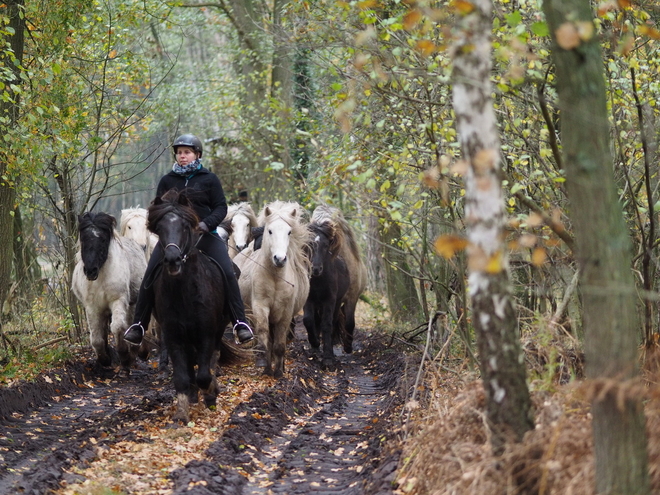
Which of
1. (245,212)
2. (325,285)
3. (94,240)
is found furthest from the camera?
(245,212)

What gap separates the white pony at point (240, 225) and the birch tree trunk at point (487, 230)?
10016mm

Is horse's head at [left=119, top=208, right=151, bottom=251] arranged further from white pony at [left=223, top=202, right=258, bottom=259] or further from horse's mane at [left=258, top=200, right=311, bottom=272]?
horse's mane at [left=258, top=200, right=311, bottom=272]

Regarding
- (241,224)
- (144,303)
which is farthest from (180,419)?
(241,224)

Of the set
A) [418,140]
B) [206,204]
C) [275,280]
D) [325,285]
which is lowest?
[325,285]

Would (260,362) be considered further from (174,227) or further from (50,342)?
(174,227)

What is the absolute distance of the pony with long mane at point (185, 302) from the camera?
8.53 meters

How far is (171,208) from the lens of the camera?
28.2 ft

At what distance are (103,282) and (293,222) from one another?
2.95 meters

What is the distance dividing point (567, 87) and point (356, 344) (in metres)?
13.4

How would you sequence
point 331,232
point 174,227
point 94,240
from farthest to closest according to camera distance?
point 331,232 < point 94,240 < point 174,227

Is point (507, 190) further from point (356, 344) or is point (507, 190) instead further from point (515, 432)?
point (356, 344)

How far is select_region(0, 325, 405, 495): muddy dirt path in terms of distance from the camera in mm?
6355

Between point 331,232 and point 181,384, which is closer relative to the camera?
point 181,384

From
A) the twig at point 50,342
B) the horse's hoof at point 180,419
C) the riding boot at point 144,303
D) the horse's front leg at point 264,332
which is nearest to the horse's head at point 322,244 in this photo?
the horse's front leg at point 264,332
